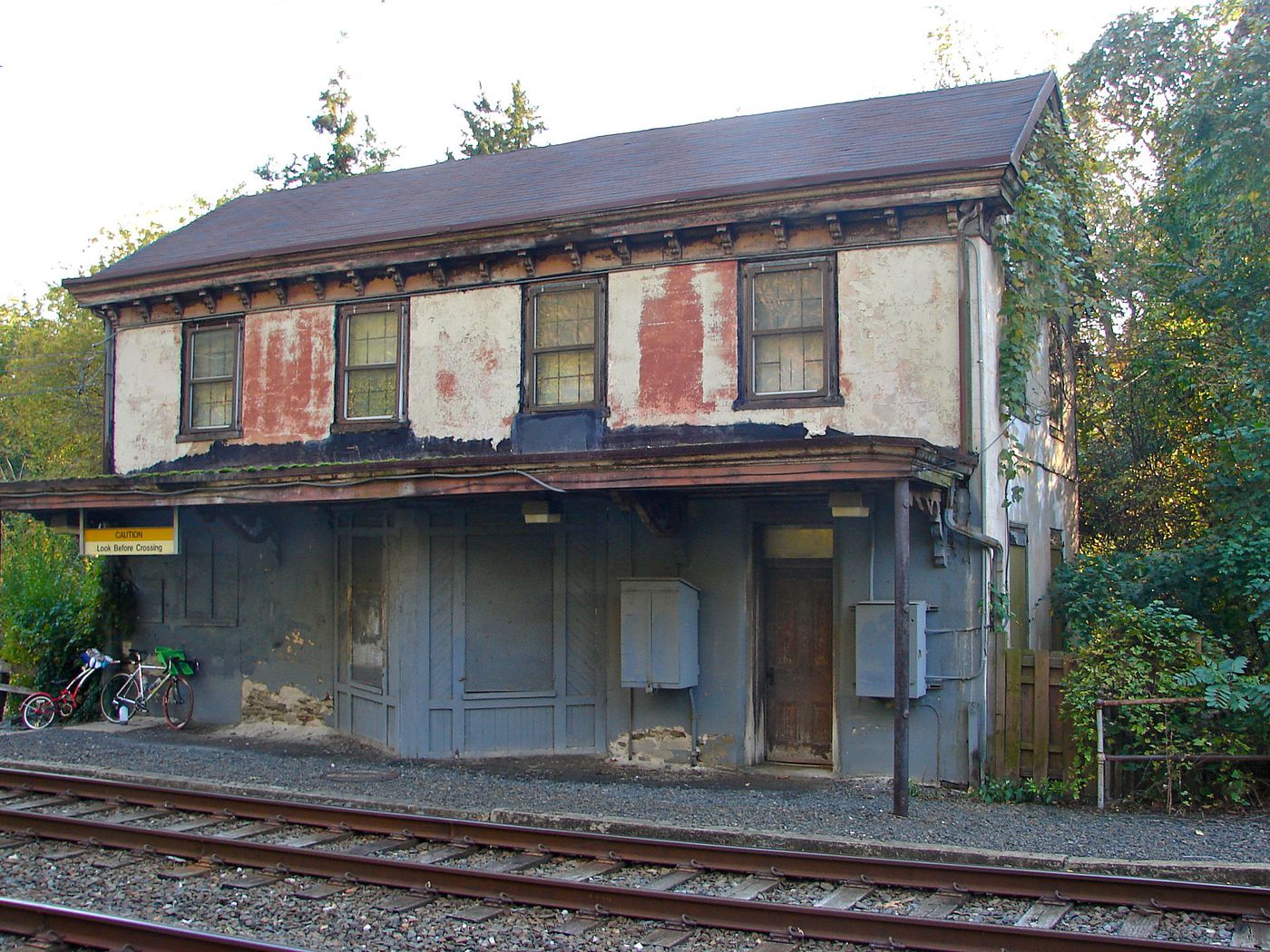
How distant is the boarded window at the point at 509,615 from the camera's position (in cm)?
1254

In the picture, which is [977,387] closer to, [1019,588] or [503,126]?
[1019,588]

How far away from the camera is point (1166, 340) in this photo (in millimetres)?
16234

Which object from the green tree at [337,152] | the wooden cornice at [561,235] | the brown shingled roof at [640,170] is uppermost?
the green tree at [337,152]

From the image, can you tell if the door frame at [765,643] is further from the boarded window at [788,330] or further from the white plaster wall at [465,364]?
the white plaster wall at [465,364]

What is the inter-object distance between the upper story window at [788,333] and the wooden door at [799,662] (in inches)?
70.0

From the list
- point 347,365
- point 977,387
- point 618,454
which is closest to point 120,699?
point 347,365

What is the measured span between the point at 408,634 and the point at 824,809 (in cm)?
513

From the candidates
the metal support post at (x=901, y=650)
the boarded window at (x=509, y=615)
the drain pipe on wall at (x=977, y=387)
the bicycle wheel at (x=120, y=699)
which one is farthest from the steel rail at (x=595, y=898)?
the bicycle wheel at (x=120, y=699)

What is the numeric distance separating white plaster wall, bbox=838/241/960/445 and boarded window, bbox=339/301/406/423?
5.35 meters

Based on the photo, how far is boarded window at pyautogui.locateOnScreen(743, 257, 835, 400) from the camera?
11.6 metres

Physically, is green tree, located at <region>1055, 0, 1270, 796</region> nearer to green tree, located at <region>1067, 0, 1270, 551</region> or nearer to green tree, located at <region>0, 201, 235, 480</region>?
green tree, located at <region>1067, 0, 1270, 551</region>

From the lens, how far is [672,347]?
40.1 ft

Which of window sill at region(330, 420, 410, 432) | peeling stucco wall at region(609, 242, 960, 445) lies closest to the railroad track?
peeling stucco wall at region(609, 242, 960, 445)

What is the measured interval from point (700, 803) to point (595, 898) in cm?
285
